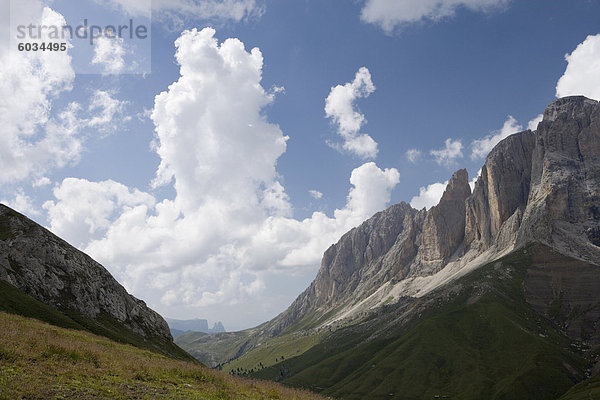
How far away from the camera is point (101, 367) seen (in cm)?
2264

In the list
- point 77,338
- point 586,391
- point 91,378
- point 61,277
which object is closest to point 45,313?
point 77,338

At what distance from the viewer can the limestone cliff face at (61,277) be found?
60.9 m

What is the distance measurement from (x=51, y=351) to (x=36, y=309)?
105 ft

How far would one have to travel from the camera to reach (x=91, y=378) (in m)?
20.1

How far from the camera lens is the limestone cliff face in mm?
60906

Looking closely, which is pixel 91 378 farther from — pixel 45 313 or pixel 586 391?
Result: pixel 586 391

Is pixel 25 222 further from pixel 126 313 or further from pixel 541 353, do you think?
pixel 541 353

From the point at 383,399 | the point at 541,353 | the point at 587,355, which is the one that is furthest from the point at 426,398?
the point at 587,355

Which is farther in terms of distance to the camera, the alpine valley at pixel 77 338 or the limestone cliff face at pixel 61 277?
the limestone cliff face at pixel 61 277

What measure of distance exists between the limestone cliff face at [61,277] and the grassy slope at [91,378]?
130 feet

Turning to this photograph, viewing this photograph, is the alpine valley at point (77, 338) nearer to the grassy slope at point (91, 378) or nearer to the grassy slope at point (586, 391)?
the grassy slope at point (91, 378)

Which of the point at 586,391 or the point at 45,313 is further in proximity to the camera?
the point at 586,391

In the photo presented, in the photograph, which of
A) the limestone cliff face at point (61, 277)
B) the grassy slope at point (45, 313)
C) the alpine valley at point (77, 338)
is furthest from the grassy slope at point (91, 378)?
the limestone cliff face at point (61, 277)

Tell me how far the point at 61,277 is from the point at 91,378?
5756 centimetres
